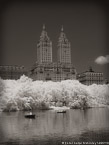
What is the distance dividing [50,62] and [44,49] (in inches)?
37.3

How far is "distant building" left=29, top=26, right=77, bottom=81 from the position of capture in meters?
10.2

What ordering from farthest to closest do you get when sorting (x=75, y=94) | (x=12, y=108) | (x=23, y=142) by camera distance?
(x=75, y=94), (x=12, y=108), (x=23, y=142)

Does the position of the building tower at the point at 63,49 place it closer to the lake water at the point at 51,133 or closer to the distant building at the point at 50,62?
the distant building at the point at 50,62

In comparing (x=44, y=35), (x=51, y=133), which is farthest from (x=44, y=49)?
(x=51, y=133)

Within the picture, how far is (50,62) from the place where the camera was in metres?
11.4

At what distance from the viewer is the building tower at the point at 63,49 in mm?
10000

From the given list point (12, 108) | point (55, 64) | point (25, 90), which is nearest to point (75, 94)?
point (25, 90)

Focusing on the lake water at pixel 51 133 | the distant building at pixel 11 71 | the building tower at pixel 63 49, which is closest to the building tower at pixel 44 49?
the building tower at pixel 63 49

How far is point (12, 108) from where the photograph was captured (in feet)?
47.2

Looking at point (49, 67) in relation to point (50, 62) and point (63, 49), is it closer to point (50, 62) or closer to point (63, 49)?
point (50, 62)

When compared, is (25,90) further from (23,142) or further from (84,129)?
(23,142)

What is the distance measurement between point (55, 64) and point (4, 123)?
2.94 metres

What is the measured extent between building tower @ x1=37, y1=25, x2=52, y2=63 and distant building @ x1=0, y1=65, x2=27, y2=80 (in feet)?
2.35

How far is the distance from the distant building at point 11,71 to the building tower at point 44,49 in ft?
2.35
